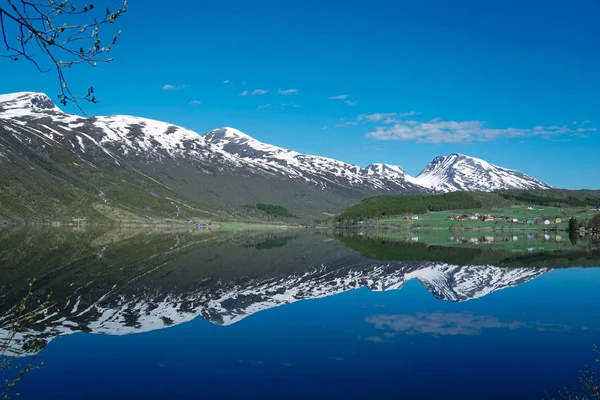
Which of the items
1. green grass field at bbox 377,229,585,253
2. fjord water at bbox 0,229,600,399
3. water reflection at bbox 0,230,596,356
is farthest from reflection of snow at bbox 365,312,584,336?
green grass field at bbox 377,229,585,253

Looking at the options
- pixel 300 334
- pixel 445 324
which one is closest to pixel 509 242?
pixel 445 324

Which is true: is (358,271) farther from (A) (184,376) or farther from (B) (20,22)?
(B) (20,22)

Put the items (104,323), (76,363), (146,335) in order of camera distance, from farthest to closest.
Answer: (104,323)
(146,335)
(76,363)

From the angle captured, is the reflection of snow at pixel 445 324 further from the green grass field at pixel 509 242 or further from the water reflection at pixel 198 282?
the green grass field at pixel 509 242

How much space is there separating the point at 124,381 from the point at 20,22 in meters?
13.3

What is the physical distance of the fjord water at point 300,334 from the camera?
1616cm

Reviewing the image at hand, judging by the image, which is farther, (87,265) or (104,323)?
(87,265)

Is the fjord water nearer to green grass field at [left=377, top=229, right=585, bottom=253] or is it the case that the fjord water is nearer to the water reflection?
the water reflection

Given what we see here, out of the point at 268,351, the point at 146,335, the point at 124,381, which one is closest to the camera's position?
the point at 124,381

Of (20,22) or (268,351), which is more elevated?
(20,22)

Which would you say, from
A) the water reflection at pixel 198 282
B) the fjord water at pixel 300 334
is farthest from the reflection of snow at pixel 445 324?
the water reflection at pixel 198 282

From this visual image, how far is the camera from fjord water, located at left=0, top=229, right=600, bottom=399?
53.0ft

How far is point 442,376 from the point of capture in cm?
1695

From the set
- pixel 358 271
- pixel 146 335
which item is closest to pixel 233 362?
pixel 146 335
